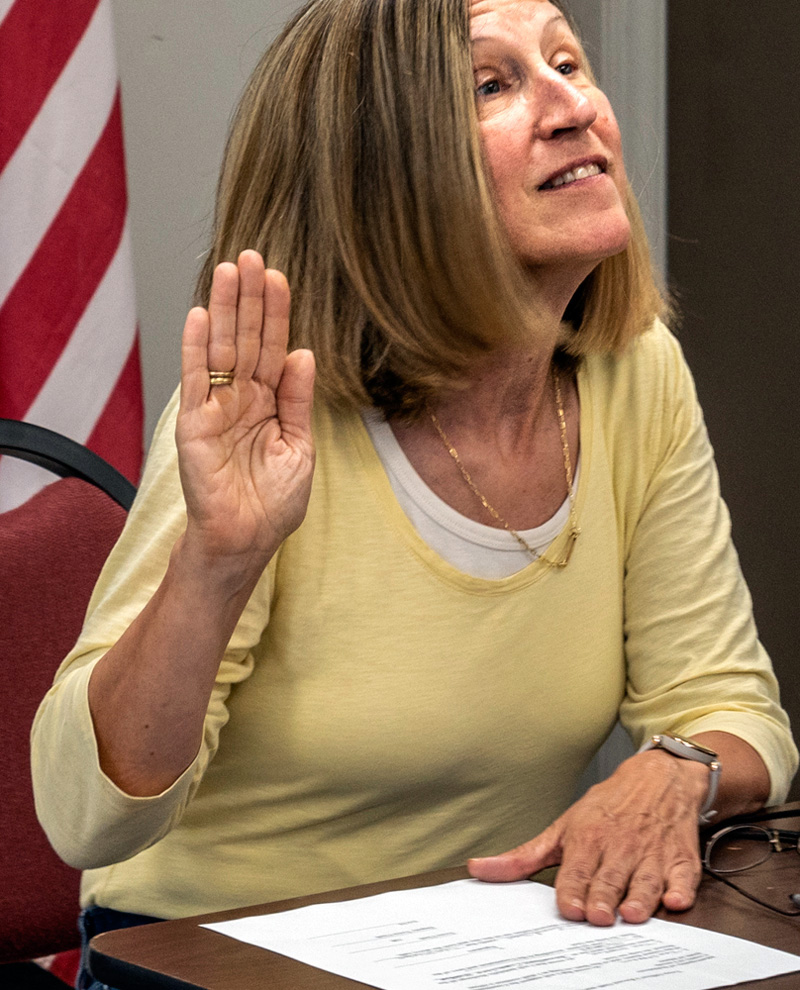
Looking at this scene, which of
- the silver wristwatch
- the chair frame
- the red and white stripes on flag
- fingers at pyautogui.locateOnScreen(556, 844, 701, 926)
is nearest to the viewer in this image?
fingers at pyautogui.locateOnScreen(556, 844, 701, 926)

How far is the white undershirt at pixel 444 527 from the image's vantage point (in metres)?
1.21

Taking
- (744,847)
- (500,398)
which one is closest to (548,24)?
(500,398)

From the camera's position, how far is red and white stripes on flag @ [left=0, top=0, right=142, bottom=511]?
1873 mm

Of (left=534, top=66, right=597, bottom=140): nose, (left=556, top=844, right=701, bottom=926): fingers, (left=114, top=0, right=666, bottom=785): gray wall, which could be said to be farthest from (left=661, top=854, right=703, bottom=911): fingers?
(left=114, top=0, right=666, bottom=785): gray wall

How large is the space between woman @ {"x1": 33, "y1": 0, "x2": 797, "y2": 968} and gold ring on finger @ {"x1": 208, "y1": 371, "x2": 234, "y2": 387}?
2cm

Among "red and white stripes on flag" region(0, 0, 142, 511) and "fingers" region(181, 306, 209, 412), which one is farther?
"red and white stripes on flag" region(0, 0, 142, 511)

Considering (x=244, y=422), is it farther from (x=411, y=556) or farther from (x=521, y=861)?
(x=521, y=861)

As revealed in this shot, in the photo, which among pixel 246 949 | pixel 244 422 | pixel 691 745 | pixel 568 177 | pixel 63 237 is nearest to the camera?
pixel 246 949

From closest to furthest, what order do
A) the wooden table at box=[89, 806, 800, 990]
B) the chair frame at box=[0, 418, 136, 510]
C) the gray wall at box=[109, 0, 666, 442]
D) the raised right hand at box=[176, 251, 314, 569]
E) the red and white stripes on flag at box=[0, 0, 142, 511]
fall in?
the wooden table at box=[89, 806, 800, 990], the raised right hand at box=[176, 251, 314, 569], the chair frame at box=[0, 418, 136, 510], the red and white stripes on flag at box=[0, 0, 142, 511], the gray wall at box=[109, 0, 666, 442]

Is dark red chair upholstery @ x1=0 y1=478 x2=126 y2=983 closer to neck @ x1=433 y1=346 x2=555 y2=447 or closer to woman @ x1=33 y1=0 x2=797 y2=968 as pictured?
woman @ x1=33 y1=0 x2=797 y2=968

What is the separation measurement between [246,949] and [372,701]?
0.38 meters

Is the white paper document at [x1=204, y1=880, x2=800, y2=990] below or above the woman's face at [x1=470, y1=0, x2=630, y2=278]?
below

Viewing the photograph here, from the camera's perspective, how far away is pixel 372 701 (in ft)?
3.70

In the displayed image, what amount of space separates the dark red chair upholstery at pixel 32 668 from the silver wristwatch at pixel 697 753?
0.59m
